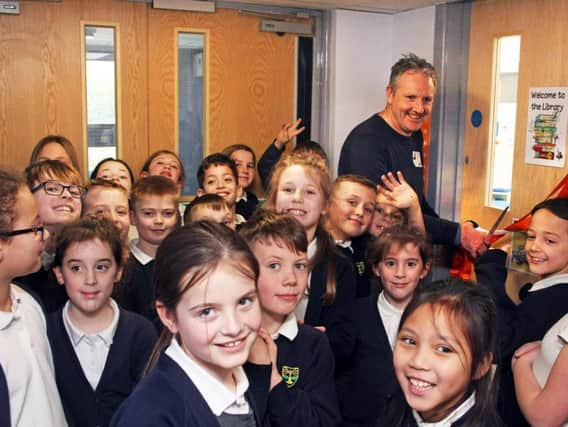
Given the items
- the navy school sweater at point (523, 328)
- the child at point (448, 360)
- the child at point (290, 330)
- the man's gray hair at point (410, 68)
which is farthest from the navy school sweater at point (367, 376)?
the man's gray hair at point (410, 68)

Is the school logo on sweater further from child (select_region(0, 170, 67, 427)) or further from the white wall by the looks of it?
the white wall

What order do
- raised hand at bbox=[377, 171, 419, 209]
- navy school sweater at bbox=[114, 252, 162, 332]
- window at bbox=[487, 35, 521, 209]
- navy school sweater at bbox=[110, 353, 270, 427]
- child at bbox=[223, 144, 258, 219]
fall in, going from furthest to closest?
child at bbox=[223, 144, 258, 219] < window at bbox=[487, 35, 521, 209] < raised hand at bbox=[377, 171, 419, 209] < navy school sweater at bbox=[114, 252, 162, 332] < navy school sweater at bbox=[110, 353, 270, 427]

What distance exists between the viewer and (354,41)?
13.1 feet

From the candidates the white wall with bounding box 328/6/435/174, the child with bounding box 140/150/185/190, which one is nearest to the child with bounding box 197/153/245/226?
the child with bounding box 140/150/185/190

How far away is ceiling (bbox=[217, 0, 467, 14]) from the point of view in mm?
3631

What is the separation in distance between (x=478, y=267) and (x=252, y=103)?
6.45 feet

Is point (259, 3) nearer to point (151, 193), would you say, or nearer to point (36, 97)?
point (36, 97)

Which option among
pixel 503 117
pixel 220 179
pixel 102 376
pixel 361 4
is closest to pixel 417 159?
pixel 503 117

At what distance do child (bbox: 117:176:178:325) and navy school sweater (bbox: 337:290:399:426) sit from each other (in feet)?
2.26

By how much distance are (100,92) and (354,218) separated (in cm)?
182

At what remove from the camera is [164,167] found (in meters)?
3.34

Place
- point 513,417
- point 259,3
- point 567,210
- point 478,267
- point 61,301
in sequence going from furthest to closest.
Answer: point 259,3 → point 478,267 → point 567,210 → point 61,301 → point 513,417

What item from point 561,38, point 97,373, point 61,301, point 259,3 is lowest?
point 97,373

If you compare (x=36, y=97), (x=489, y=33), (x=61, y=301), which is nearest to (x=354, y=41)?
(x=489, y=33)
